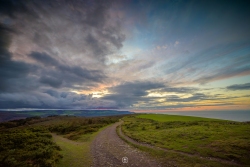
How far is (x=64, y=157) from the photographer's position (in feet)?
52.9

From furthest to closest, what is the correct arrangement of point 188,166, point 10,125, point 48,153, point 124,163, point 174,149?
point 10,125 < point 174,149 < point 48,153 < point 124,163 < point 188,166

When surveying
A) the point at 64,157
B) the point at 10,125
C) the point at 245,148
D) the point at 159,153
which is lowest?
the point at 10,125

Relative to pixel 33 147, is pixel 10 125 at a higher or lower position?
lower

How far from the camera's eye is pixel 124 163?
44.3 feet

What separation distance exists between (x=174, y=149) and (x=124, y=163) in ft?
29.3

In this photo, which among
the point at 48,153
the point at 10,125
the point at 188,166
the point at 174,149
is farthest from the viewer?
the point at 10,125

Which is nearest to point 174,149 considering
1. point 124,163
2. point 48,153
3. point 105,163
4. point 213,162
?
point 213,162

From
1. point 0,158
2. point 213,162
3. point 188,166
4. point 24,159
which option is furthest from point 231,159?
point 0,158

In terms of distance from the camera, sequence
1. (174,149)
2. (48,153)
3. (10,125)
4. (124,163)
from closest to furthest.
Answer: (124,163) → (48,153) → (174,149) → (10,125)

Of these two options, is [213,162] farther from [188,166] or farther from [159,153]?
[159,153]

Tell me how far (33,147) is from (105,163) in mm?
13448

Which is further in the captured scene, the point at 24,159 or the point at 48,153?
the point at 48,153

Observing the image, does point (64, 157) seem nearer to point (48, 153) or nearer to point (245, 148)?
point (48, 153)

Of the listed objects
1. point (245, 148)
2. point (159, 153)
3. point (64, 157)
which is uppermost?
point (245, 148)
